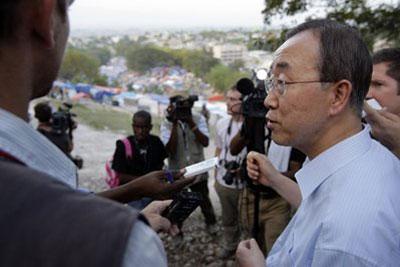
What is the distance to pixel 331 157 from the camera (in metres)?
1.49

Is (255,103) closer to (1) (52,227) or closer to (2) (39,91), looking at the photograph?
(2) (39,91)

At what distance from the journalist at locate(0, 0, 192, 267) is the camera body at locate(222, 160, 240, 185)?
3.69 meters

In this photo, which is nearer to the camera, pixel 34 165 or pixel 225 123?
pixel 34 165

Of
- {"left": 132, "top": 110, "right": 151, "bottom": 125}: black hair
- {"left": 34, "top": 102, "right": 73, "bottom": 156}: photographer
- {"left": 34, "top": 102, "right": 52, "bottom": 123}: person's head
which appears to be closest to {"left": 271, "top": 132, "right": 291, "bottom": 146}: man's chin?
{"left": 132, "top": 110, "right": 151, "bottom": 125}: black hair

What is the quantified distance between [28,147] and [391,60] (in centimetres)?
252

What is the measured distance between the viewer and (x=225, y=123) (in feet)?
15.9

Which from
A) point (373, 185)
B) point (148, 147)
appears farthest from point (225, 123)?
point (373, 185)

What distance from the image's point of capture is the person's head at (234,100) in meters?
4.55

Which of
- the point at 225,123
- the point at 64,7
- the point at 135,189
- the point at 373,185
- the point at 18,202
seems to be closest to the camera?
the point at 18,202

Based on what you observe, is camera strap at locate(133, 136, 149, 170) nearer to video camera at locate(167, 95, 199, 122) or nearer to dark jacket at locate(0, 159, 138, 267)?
video camera at locate(167, 95, 199, 122)

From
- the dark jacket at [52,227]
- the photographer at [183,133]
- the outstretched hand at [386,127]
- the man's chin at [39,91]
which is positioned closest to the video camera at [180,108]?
the photographer at [183,133]

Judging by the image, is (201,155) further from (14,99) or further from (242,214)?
(14,99)

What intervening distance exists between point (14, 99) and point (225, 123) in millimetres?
4156

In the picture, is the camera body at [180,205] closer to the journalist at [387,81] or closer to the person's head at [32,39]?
the person's head at [32,39]
